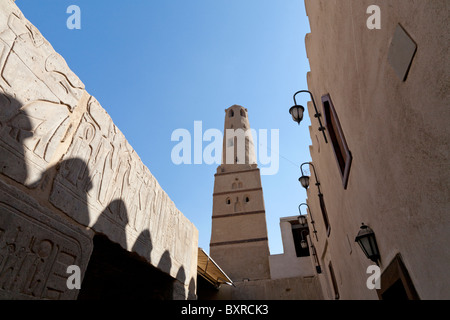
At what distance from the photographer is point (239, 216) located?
759 inches

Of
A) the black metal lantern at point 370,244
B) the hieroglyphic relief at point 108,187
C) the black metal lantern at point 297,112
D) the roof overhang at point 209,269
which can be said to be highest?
the black metal lantern at point 297,112

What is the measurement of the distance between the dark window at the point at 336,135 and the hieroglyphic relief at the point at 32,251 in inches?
136

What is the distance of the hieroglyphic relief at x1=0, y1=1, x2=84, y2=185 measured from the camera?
2135 millimetres

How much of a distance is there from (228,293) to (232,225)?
7.40 meters

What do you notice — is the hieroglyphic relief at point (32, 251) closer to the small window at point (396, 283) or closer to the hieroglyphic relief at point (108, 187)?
the hieroglyphic relief at point (108, 187)

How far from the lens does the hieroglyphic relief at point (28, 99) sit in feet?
7.00

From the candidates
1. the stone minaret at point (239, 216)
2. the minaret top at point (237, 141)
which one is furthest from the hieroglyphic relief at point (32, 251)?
the minaret top at point (237, 141)

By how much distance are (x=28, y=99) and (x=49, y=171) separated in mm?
662

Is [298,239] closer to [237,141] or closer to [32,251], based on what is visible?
[237,141]

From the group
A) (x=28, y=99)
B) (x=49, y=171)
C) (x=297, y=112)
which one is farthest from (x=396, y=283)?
(x=28, y=99)

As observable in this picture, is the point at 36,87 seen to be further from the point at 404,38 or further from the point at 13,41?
the point at 404,38
